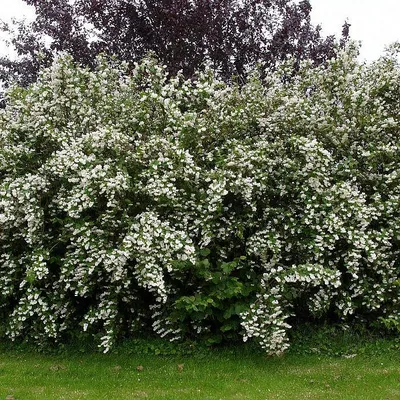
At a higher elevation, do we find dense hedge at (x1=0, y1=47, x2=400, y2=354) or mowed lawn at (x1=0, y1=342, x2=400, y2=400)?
dense hedge at (x1=0, y1=47, x2=400, y2=354)

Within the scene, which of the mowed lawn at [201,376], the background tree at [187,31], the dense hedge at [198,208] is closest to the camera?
the mowed lawn at [201,376]

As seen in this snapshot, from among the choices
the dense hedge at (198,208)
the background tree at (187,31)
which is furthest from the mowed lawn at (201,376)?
the background tree at (187,31)

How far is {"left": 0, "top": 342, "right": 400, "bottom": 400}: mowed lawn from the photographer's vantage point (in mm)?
6293

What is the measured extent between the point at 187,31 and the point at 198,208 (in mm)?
8604

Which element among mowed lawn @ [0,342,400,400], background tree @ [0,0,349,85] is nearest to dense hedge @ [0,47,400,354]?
mowed lawn @ [0,342,400,400]

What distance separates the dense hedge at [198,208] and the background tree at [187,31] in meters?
6.28

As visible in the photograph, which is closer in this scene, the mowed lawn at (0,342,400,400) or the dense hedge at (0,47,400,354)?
the mowed lawn at (0,342,400,400)

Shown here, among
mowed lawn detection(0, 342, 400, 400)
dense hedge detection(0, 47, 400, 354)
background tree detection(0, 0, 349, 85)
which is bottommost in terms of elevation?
mowed lawn detection(0, 342, 400, 400)

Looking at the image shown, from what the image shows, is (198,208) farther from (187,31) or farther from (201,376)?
(187,31)

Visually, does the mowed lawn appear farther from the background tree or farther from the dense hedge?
the background tree

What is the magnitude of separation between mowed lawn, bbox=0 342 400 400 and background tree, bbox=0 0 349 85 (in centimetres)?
938

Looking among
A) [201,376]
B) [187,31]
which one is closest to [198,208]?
[201,376]

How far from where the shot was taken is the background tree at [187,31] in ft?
48.5

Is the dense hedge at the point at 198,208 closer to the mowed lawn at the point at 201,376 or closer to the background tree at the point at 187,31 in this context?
the mowed lawn at the point at 201,376
